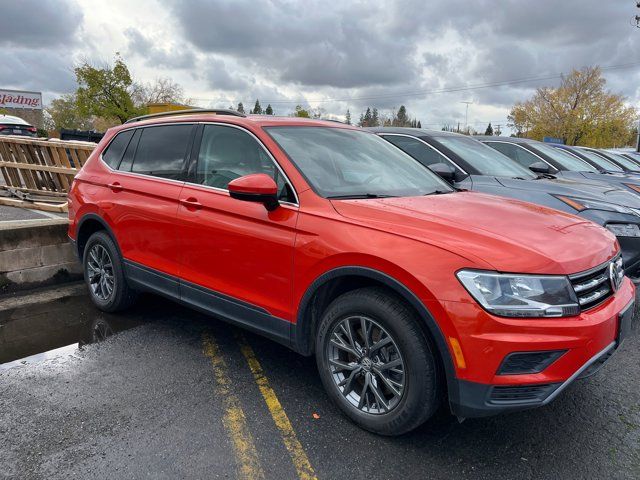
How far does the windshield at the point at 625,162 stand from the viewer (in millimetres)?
13352

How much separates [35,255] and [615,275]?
540cm

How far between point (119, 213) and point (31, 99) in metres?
59.6

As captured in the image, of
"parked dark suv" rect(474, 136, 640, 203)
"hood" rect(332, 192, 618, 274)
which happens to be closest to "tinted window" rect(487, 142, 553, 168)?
"parked dark suv" rect(474, 136, 640, 203)

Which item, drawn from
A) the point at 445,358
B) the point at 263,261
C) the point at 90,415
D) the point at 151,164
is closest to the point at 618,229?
the point at 445,358

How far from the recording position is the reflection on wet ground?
3.85m

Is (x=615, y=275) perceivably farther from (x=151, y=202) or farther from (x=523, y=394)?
(x=151, y=202)

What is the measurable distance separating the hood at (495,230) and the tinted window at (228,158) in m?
0.74

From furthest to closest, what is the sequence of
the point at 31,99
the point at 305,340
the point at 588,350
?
A: the point at 31,99, the point at 305,340, the point at 588,350

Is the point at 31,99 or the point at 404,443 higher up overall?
the point at 31,99

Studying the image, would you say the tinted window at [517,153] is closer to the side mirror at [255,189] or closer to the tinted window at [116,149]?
the tinted window at [116,149]

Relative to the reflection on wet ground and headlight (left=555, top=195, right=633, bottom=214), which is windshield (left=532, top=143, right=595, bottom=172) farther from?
the reflection on wet ground

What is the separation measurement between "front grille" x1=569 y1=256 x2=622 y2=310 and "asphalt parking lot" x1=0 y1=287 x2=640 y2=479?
0.85 meters

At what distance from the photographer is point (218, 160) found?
3.61m

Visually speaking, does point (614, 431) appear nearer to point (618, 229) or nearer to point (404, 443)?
point (404, 443)
